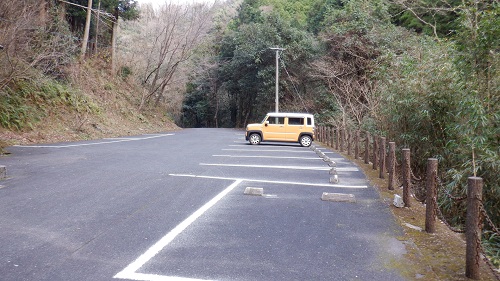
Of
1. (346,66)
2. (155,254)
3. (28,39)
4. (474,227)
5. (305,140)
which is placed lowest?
(155,254)

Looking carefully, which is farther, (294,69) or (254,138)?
(294,69)

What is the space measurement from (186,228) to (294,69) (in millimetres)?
34047

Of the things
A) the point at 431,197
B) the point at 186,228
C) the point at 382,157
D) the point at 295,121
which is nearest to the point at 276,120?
the point at 295,121

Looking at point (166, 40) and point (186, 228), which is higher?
point (166, 40)

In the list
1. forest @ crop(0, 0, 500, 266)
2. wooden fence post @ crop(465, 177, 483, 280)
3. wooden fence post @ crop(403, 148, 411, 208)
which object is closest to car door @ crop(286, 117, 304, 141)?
forest @ crop(0, 0, 500, 266)

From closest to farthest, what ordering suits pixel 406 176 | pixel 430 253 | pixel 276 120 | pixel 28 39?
pixel 430 253 < pixel 406 176 < pixel 28 39 < pixel 276 120

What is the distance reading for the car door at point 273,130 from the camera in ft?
71.6

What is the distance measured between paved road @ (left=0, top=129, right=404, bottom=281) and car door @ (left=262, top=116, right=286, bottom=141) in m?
11.3

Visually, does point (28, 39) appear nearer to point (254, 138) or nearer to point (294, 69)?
point (254, 138)

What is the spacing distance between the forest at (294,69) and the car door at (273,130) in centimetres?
406

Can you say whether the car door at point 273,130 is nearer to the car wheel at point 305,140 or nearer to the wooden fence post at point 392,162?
the car wheel at point 305,140

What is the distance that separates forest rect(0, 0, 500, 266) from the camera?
8.16 m

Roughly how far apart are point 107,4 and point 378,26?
19.2 m

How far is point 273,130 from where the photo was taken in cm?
2188
